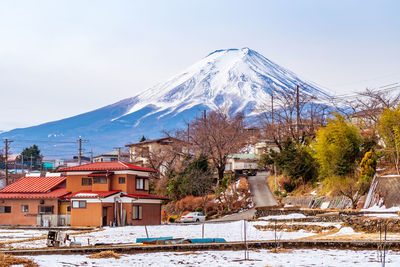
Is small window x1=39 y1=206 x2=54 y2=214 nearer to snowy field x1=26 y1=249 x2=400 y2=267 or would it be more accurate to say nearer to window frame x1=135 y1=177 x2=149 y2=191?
window frame x1=135 y1=177 x2=149 y2=191

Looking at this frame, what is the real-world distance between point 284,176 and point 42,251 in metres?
34.2

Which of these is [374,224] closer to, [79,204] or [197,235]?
[197,235]

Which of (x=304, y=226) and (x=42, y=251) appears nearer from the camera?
(x=42, y=251)

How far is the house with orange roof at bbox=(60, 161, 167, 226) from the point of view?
4016 centimetres

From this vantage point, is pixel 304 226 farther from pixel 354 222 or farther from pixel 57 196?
pixel 57 196

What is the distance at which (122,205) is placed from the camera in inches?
1617

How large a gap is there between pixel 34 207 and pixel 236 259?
29432 mm

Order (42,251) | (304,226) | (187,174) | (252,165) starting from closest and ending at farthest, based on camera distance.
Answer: (42,251), (304,226), (187,174), (252,165)

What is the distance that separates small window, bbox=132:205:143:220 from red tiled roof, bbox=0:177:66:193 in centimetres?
763

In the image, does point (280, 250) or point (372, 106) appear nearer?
point (280, 250)

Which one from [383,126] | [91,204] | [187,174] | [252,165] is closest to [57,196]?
[91,204]

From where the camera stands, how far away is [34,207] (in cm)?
4366

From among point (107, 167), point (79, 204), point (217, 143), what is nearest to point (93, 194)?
point (79, 204)

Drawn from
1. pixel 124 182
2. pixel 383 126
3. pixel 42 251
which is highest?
pixel 383 126
